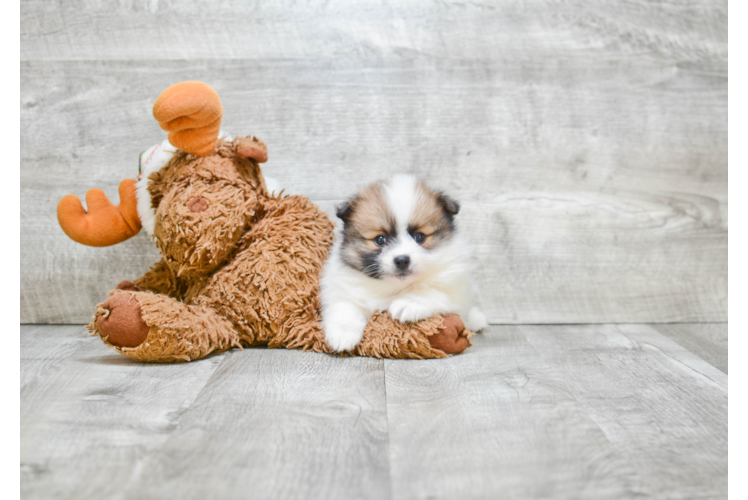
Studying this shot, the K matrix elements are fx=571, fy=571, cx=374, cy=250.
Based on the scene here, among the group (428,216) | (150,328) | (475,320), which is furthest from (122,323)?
(475,320)

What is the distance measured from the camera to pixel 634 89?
222 cm

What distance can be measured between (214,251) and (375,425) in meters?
0.77

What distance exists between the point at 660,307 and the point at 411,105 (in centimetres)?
127

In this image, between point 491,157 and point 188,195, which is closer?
point 188,195

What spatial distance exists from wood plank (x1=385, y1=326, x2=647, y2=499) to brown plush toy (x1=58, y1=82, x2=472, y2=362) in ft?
0.71

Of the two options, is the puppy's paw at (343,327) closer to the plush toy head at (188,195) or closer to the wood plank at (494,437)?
the wood plank at (494,437)

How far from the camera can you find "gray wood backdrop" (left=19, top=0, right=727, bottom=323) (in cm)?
212

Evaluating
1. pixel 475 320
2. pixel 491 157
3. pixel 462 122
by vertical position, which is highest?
pixel 462 122

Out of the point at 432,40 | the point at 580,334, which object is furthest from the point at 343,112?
the point at 580,334

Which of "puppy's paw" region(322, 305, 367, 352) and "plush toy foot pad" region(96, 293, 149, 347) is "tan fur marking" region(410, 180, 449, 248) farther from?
"plush toy foot pad" region(96, 293, 149, 347)

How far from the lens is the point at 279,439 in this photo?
3.95 feet

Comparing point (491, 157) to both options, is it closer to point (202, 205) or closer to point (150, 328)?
point (202, 205)

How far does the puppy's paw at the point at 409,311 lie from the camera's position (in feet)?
5.61

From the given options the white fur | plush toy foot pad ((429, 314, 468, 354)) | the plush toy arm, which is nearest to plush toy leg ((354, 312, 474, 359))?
plush toy foot pad ((429, 314, 468, 354))
